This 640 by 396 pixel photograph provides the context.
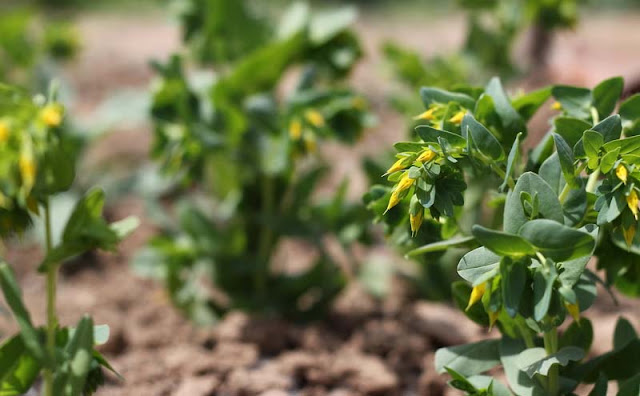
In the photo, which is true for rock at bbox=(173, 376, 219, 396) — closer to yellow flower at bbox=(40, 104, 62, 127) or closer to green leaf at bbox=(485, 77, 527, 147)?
yellow flower at bbox=(40, 104, 62, 127)

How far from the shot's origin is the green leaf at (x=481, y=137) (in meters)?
1.53

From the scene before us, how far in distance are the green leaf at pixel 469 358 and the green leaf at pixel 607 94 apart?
1.93 feet

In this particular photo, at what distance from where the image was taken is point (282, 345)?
2523mm

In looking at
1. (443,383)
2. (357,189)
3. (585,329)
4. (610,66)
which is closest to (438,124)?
(585,329)

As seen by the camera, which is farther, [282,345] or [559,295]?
[282,345]

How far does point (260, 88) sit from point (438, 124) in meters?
1.17

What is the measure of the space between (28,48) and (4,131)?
2.27m

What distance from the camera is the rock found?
2.10 m

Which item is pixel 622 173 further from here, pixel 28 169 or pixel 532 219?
pixel 28 169

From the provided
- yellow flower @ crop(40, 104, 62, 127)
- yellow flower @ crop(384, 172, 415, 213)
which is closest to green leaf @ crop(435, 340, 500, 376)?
yellow flower @ crop(384, 172, 415, 213)

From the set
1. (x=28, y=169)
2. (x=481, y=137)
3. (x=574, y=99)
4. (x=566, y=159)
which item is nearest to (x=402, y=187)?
(x=481, y=137)

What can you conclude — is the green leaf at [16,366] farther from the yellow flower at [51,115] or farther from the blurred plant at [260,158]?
the blurred plant at [260,158]

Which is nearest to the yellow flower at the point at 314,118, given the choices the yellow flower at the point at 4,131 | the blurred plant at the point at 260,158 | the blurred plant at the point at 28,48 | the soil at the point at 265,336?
the blurred plant at the point at 260,158

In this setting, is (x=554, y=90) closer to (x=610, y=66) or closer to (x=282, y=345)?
(x=282, y=345)
